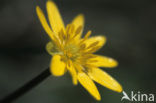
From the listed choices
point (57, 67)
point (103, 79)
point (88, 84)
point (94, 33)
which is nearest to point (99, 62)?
point (103, 79)

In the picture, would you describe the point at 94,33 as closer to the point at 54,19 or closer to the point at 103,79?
the point at 54,19

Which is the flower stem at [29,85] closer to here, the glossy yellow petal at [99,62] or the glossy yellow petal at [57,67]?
the glossy yellow petal at [57,67]

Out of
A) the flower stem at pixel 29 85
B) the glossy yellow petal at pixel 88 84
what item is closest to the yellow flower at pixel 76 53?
the glossy yellow petal at pixel 88 84

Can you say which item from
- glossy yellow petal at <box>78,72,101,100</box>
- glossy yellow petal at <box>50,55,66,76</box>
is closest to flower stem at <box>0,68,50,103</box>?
glossy yellow petal at <box>50,55,66,76</box>

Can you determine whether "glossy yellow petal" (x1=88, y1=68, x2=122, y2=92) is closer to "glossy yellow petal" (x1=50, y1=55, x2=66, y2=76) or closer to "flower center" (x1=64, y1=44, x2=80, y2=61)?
"flower center" (x1=64, y1=44, x2=80, y2=61)

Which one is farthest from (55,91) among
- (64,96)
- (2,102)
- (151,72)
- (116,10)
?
(116,10)

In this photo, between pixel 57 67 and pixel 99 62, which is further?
pixel 99 62

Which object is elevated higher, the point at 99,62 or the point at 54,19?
the point at 54,19
